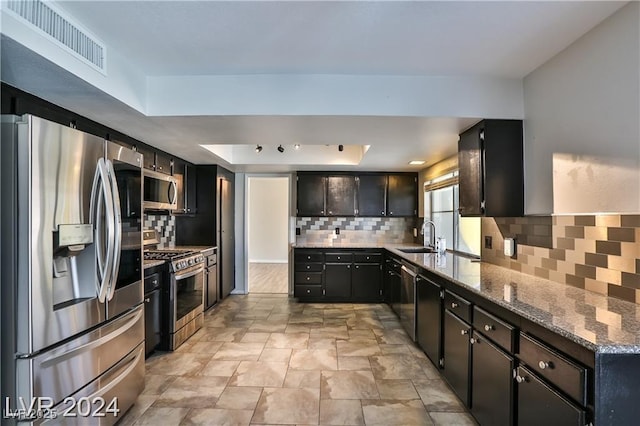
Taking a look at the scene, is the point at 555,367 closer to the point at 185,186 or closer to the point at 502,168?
the point at 502,168

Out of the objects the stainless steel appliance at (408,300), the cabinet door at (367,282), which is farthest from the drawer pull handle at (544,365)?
the cabinet door at (367,282)

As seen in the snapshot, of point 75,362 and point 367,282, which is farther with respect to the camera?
point 367,282

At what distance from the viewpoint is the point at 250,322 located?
14.4ft

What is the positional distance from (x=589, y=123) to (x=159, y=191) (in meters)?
3.84

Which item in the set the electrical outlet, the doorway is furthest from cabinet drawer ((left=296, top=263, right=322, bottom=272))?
the doorway

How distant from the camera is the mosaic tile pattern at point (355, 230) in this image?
19.6 feet

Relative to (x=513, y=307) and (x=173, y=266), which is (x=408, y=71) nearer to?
(x=513, y=307)

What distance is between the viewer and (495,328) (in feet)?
6.24

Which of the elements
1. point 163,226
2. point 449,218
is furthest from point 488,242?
point 163,226

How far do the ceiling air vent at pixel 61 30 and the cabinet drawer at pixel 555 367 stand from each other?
271cm

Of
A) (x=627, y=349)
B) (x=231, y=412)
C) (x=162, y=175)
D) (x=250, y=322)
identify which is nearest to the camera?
(x=627, y=349)

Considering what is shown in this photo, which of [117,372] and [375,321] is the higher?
[117,372]

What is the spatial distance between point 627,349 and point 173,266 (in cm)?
342

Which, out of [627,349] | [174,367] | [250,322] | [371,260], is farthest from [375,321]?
[627,349]
